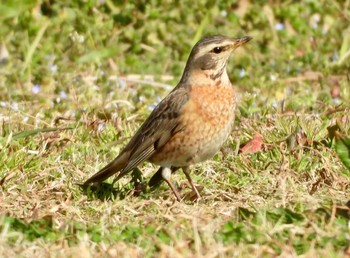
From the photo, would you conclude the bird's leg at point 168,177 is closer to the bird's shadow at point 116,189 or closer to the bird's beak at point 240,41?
the bird's shadow at point 116,189

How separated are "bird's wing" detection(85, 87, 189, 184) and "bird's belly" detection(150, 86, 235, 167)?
2.0 inches

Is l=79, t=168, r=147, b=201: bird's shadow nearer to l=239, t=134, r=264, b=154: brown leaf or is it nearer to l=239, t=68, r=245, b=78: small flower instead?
l=239, t=134, r=264, b=154: brown leaf

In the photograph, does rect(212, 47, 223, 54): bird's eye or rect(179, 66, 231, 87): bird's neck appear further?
rect(212, 47, 223, 54): bird's eye

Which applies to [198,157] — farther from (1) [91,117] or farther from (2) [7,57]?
(2) [7,57]

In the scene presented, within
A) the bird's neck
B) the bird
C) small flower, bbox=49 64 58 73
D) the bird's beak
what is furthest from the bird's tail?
small flower, bbox=49 64 58 73

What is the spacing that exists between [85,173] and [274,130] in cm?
155

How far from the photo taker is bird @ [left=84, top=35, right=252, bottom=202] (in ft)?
23.4

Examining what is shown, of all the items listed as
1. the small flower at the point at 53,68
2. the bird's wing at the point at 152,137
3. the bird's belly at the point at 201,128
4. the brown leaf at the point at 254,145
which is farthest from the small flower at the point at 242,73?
the bird's belly at the point at 201,128

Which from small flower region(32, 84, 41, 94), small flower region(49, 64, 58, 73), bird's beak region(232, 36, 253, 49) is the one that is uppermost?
bird's beak region(232, 36, 253, 49)

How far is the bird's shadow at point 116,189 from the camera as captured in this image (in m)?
7.16

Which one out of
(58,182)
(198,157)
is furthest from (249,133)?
(58,182)

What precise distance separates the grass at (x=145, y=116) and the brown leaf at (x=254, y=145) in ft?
0.20

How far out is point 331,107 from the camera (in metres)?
8.91

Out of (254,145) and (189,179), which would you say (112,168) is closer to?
(189,179)
